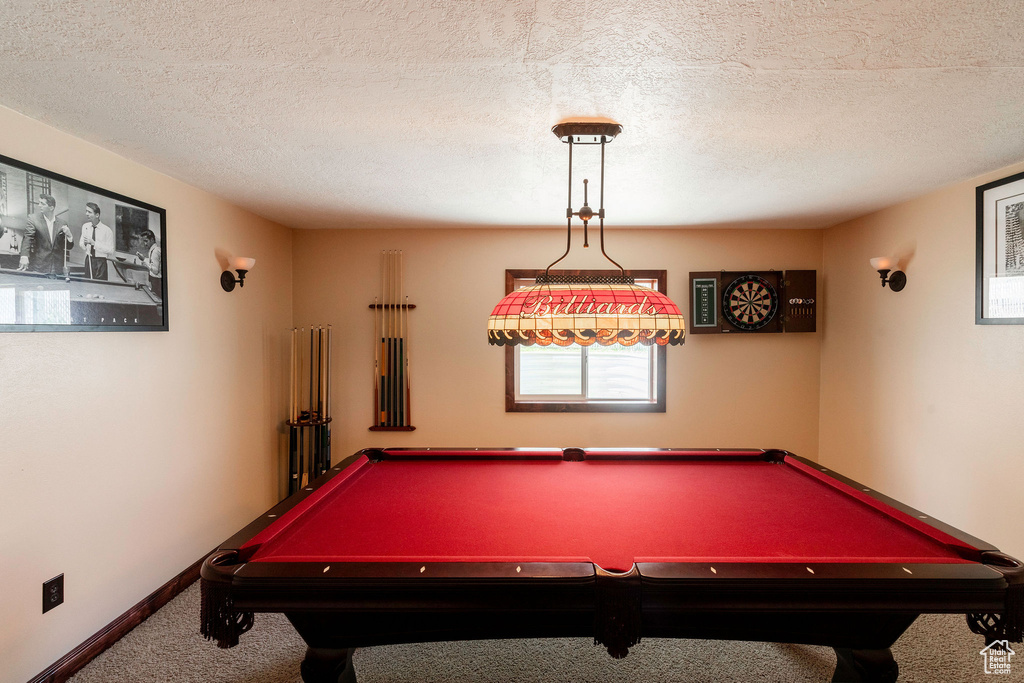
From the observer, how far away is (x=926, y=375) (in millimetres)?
3236

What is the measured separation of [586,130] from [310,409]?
9.88 feet

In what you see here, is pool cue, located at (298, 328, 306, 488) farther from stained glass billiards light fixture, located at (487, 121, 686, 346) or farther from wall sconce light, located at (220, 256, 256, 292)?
stained glass billiards light fixture, located at (487, 121, 686, 346)

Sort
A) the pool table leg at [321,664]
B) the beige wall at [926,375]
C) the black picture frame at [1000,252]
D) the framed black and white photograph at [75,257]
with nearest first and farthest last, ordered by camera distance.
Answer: the pool table leg at [321,664] < the framed black and white photograph at [75,257] < the black picture frame at [1000,252] < the beige wall at [926,375]

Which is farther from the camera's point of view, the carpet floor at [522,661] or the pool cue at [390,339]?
the pool cue at [390,339]

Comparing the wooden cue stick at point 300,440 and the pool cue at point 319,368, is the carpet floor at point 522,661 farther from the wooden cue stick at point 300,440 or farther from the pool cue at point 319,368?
the pool cue at point 319,368

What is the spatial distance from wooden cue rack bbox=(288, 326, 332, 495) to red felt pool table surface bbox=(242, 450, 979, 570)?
159 centimetres

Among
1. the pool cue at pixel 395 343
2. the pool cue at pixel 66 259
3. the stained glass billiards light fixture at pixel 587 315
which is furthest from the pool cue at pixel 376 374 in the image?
the stained glass billiards light fixture at pixel 587 315

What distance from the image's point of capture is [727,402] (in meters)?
4.27

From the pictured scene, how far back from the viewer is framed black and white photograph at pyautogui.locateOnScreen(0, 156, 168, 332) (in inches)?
78.4

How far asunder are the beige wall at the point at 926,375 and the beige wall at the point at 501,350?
30cm

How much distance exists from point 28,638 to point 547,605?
6.97 feet

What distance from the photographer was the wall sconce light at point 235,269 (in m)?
3.33

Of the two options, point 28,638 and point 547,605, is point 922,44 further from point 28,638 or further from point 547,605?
point 28,638

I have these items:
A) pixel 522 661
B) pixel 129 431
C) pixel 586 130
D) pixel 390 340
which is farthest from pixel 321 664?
pixel 390 340
